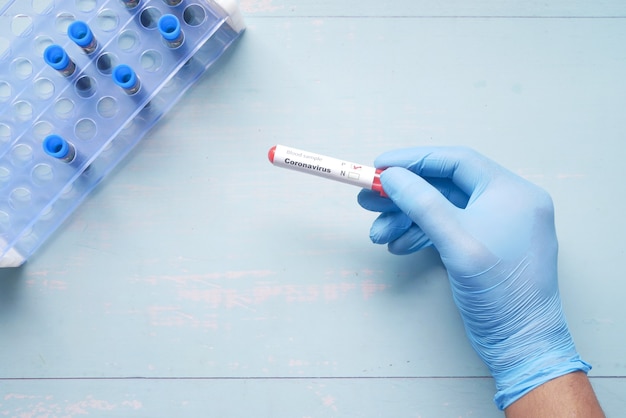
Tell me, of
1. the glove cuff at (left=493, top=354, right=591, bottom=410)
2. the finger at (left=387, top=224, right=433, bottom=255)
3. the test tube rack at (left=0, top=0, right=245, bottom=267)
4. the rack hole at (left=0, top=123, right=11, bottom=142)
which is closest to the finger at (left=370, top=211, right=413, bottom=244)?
the finger at (left=387, top=224, right=433, bottom=255)

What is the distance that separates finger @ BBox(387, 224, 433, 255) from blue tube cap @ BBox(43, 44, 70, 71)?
1.89 feet

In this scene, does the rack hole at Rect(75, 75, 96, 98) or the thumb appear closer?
the thumb

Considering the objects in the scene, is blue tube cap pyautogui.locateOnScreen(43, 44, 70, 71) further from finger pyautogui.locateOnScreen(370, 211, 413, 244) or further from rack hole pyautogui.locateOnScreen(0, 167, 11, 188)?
finger pyautogui.locateOnScreen(370, 211, 413, 244)

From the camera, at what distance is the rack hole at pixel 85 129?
37.0 inches

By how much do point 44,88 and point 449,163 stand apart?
658 millimetres

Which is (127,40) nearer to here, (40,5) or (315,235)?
(40,5)

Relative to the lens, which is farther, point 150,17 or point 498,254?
point 150,17

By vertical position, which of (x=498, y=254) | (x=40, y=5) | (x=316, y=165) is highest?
(x=40, y=5)

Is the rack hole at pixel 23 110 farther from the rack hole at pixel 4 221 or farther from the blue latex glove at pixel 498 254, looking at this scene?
A: the blue latex glove at pixel 498 254

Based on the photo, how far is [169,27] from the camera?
0.88 m

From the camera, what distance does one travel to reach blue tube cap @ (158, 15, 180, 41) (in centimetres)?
87

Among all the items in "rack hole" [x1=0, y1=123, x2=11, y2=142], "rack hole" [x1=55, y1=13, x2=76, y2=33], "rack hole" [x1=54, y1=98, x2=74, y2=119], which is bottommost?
"rack hole" [x1=54, y1=98, x2=74, y2=119]

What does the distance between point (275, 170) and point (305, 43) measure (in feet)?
0.73

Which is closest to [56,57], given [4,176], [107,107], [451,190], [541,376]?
[107,107]
